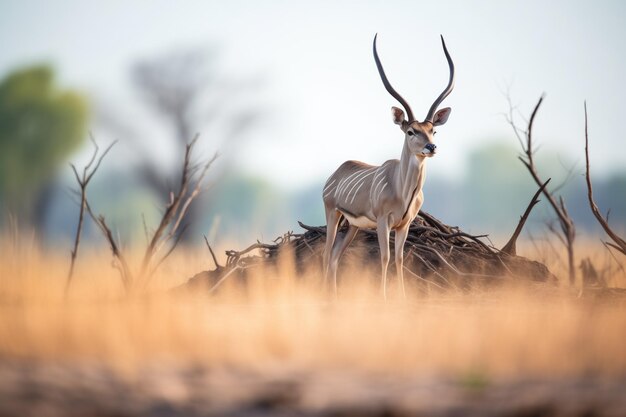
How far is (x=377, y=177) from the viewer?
9414 mm

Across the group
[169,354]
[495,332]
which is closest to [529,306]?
[495,332]

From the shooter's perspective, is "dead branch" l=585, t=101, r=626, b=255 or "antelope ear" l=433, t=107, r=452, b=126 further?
"antelope ear" l=433, t=107, r=452, b=126

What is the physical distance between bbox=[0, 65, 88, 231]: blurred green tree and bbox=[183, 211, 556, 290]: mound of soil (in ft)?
59.4

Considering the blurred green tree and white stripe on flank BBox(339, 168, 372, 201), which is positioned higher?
the blurred green tree

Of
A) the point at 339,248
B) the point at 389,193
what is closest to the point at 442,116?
the point at 389,193

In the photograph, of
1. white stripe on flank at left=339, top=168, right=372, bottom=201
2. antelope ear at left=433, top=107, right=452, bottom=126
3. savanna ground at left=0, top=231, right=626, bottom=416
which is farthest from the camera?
white stripe on flank at left=339, top=168, right=372, bottom=201

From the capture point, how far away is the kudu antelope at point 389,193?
8.70 meters

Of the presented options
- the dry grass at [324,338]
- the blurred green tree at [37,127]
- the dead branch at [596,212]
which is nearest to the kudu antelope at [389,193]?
the dead branch at [596,212]

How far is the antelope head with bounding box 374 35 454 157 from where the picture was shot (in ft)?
28.0

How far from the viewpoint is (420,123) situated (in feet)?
28.7

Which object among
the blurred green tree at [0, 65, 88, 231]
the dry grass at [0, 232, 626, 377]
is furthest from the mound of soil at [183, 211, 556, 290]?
the blurred green tree at [0, 65, 88, 231]

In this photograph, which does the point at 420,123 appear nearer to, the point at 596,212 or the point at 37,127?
the point at 596,212

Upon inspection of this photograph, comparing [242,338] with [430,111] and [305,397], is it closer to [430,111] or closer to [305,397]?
[305,397]

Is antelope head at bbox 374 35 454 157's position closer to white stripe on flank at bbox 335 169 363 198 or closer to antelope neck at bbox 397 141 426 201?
antelope neck at bbox 397 141 426 201
